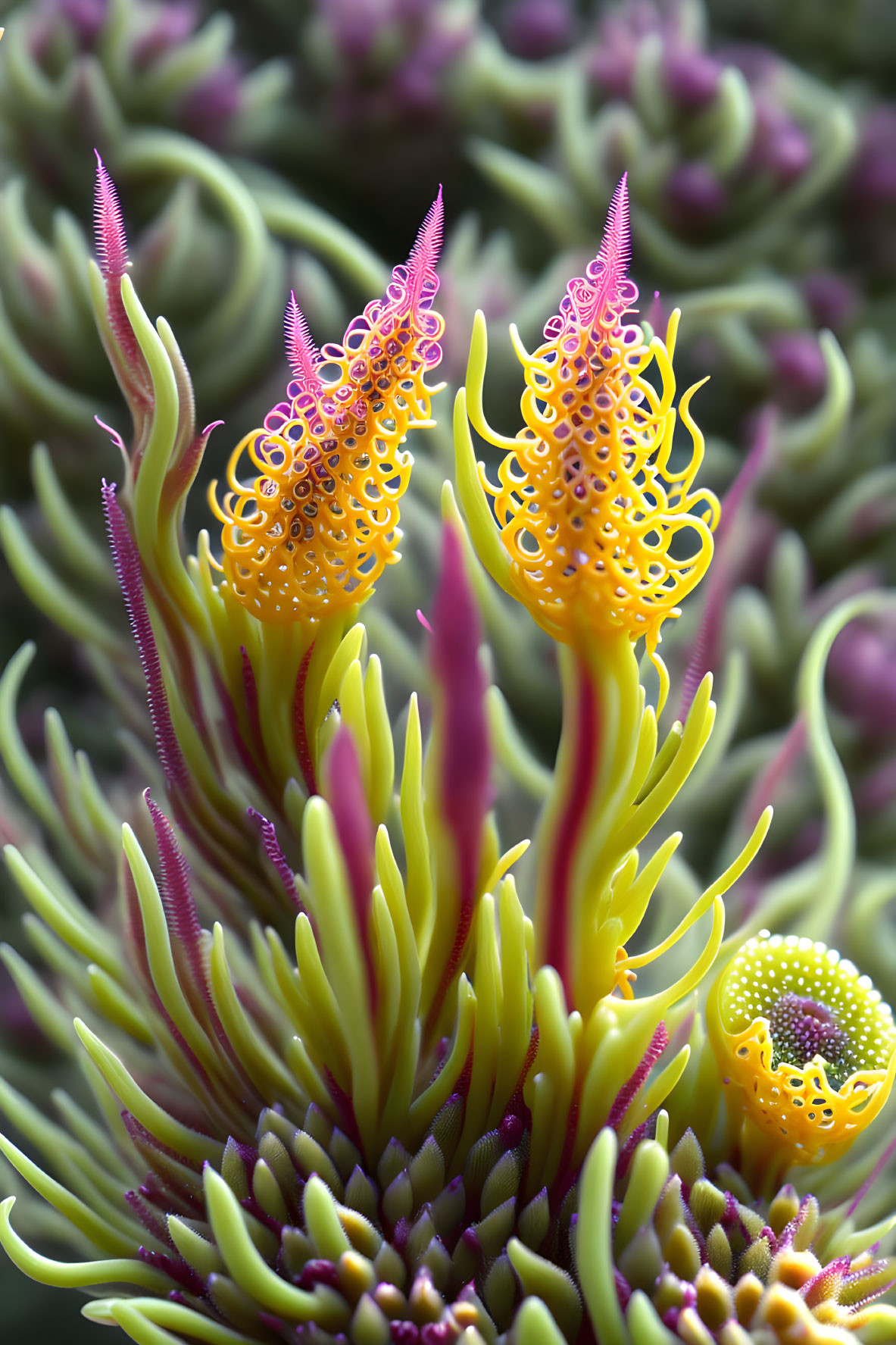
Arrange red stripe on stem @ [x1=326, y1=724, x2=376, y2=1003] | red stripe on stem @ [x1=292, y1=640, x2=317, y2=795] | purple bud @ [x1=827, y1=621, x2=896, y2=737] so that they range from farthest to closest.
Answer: purple bud @ [x1=827, y1=621, x2=896, y2=737], red stripe on stem @ [x1=292, y1=640, x2=317, y2=795], red stripe on stem @ [x1=326, y1=724, x2=376, y2=1003]

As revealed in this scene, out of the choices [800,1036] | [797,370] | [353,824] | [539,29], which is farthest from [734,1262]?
[539,29]

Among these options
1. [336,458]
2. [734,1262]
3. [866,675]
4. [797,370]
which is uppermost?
[797,370]

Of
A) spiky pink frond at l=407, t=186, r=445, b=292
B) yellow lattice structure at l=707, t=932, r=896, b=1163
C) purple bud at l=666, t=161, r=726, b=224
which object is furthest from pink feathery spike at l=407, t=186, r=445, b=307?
purple bud at l=666, t=161, r=726, b=224

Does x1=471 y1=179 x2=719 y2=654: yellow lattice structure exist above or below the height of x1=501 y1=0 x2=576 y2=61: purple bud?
below

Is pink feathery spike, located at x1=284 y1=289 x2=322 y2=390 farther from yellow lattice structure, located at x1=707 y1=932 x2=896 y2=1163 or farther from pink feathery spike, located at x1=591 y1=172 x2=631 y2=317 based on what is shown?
yellow lattice structure, located at x1=707 y1=932 x2=896 y2=1163

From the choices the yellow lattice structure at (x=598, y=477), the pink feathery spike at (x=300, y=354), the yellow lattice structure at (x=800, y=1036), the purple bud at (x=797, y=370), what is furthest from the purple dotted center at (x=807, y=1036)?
the purple bud at (x=797, y=370)

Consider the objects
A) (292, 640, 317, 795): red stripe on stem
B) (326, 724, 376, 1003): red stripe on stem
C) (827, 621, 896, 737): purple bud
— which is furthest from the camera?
(827, 621, 896, 737): purple bud

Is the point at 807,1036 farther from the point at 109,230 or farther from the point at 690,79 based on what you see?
the point at 690,79

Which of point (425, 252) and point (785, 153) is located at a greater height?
point (785, 153)
